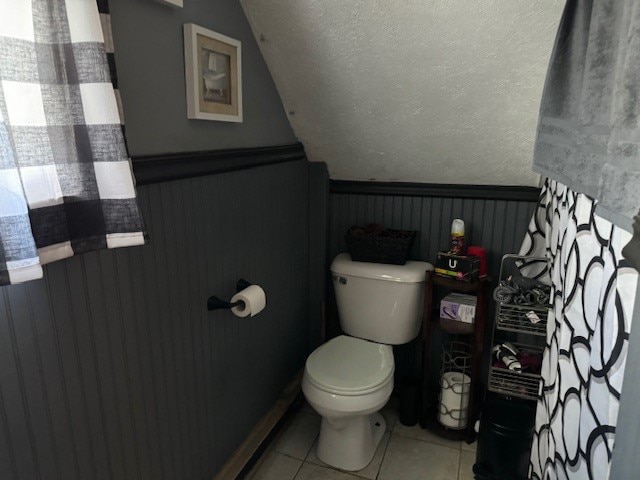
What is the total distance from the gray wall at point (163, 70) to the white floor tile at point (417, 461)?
5.02 ft

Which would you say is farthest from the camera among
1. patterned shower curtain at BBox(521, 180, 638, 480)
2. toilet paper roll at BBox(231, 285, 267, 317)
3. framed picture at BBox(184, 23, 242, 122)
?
toilet paper roll at BBox(231, 285, 267, 317)

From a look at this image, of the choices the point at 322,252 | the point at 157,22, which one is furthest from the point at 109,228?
the point at 322,252

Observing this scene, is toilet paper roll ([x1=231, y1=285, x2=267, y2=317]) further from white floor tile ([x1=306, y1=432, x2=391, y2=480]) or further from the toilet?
white floor tile ([x1=306, y1=432, x2=391, y2=480])

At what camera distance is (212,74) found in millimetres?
1475

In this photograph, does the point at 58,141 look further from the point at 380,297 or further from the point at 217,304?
the point at 380,297

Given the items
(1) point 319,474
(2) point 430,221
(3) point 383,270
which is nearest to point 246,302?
(3) point 383,270

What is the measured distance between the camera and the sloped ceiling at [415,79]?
1474mm

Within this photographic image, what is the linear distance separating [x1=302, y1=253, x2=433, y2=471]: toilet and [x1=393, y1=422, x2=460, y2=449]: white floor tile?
3.4 inches

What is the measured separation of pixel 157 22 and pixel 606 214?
120cm

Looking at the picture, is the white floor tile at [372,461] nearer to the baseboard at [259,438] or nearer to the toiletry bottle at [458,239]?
the baseboard at [259,438]

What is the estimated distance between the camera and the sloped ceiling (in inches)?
58.0

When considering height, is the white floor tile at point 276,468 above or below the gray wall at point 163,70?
below

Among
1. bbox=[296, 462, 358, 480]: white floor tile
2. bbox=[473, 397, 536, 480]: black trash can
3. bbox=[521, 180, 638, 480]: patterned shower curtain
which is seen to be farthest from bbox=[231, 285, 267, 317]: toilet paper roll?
bbox=[473, 397, 536, 480]: black trash can

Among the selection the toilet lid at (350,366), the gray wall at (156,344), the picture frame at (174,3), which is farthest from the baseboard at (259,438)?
the picture frame at (174,3)
